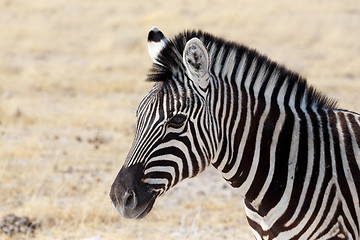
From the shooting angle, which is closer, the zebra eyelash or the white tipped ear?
the zebra eyelash

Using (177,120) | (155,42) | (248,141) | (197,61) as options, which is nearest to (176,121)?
(177,120)

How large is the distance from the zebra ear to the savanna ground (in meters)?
3.21

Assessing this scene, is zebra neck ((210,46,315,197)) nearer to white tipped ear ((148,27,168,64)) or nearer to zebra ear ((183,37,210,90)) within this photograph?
zebra ear ((183,37,210,90))

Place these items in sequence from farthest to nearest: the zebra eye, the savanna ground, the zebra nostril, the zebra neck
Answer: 1. the savanna ground
2. the zebra neck
3. the zebra eye
4. the zebra nostril

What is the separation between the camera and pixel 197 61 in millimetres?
3561

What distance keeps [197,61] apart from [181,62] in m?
0.19

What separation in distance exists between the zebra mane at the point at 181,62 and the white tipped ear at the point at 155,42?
4cm

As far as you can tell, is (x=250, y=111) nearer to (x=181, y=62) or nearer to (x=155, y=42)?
(x=181, y=62)

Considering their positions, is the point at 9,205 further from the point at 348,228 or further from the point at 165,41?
the point at 348,228

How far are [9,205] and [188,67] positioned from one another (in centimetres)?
500

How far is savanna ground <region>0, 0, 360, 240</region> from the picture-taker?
7336mm

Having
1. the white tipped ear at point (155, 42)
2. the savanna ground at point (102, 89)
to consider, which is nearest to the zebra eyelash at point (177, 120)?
the white tipped ear at point (155, 42)

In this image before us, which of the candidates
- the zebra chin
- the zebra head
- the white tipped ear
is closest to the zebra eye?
the zebra head

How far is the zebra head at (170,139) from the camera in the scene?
350 centimetres
